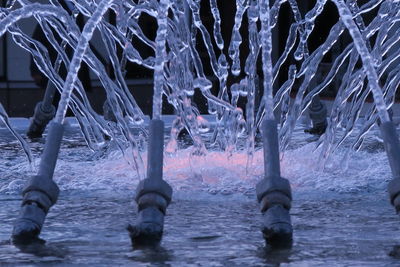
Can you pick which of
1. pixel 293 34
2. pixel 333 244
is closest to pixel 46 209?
pixel 333 244

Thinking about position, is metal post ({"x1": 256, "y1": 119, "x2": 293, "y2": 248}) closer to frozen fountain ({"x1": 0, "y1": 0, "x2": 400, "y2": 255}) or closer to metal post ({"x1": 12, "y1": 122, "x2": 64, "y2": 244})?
frozen fountain ({"x1": 0, "y1": 0, "x2": 400, "y2": 255})

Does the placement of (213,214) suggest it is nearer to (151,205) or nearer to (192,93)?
Answer: (151,205)

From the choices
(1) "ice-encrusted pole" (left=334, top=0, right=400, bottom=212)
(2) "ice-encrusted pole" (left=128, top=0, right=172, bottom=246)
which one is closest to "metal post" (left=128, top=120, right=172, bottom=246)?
(2) "ice-encrusted pole" (left=128, top=0, right=172, bottom=246)

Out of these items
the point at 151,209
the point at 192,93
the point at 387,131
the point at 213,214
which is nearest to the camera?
the point at 151,209

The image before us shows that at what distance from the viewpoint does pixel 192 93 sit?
307 inches

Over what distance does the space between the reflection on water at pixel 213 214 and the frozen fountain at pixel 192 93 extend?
13cm

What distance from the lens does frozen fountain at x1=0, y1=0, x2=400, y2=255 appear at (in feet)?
14.4

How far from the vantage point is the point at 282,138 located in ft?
25.5

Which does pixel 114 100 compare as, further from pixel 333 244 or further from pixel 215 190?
pixel 333 244

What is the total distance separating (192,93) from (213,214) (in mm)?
2624

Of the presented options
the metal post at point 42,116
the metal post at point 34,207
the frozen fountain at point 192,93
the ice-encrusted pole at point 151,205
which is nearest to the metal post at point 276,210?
the frozen fountain at point 192,93

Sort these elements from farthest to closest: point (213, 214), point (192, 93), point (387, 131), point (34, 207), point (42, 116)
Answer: point (42, 116) → point (192, 93) → point (213, 214) → point (387, 131) → point (34, 207)

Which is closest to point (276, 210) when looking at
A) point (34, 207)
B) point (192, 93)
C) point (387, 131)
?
point (387, 131)

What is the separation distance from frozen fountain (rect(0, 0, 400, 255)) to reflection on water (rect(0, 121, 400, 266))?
0.13m
